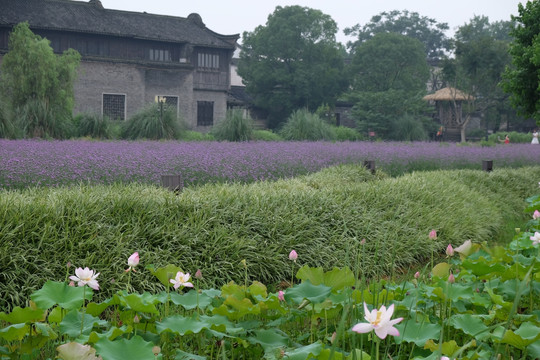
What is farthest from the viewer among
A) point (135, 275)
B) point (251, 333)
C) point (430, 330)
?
point (135, 275)

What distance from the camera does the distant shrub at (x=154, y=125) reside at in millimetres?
20234

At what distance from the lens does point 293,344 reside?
8.61 feet

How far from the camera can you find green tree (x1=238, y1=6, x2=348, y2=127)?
3638 centimetres

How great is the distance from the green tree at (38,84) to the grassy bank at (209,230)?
13282mm

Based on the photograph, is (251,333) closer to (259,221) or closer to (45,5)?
(259,221)

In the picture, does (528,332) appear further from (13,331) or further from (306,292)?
(13,331)

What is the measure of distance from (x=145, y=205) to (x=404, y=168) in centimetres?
916

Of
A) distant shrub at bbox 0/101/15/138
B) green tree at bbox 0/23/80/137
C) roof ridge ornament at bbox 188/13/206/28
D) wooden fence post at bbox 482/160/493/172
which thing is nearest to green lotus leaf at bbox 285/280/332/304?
wooden fence post at bbox 482/160/493/172

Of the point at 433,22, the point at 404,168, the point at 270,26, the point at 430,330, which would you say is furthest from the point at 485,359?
the point at 433,22

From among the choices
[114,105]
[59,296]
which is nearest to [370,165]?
[59,296]

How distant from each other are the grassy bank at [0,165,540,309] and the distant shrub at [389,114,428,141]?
23.1 meters

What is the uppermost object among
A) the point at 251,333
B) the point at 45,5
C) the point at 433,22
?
the point at 433,22

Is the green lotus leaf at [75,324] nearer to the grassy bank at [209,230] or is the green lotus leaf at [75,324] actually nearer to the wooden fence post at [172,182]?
the grassy bank at [209,230]

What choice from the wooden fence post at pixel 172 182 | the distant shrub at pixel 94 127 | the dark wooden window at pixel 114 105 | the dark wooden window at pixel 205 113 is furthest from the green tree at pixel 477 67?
the wooden fence post at pixel 172 182
